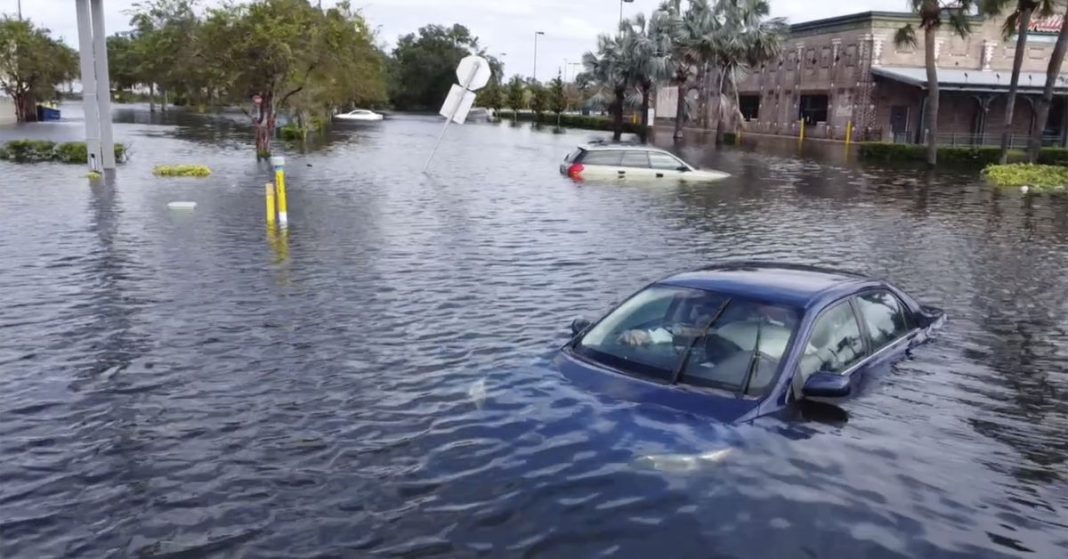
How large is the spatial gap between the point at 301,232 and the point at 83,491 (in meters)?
10.9

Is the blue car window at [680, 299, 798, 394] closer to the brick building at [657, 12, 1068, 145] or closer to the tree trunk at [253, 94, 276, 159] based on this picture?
the tree trunk at [253, 94, 276, 159]

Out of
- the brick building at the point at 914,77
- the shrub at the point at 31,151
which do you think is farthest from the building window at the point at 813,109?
the shrub at the point at 31,151

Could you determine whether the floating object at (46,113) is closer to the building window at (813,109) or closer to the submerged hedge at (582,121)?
the submerged hedge at (582,121)

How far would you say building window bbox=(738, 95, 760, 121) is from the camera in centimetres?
7600

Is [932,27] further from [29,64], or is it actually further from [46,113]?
[46,113]

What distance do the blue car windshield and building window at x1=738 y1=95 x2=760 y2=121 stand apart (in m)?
71.2

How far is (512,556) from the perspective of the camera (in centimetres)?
505

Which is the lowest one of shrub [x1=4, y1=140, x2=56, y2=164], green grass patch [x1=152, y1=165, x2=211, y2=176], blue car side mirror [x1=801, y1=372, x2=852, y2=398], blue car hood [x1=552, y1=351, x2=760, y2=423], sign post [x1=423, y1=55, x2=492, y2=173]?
blue car hood [x1=552, y1=351, x2=760, y2=423]

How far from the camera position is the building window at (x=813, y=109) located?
64125 millimetres

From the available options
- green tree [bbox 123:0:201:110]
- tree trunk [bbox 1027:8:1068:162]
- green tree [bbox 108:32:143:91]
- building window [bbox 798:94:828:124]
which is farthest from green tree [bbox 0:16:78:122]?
tree trunk [bbox 1027:8:1068:162]

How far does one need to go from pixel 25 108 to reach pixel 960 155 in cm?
6242

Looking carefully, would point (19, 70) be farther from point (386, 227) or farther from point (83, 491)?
point (83, 491)

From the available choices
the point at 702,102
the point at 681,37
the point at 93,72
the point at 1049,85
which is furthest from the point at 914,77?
the point at 93,72

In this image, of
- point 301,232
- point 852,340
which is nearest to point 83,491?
point 852,340
